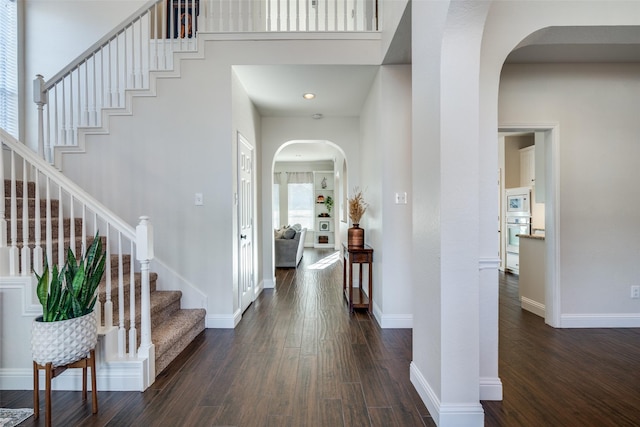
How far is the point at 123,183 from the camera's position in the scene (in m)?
3.22

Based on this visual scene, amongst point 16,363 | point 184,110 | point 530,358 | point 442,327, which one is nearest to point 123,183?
point 184,110

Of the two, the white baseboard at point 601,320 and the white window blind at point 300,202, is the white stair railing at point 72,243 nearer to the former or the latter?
the white baseboard at point 601,320

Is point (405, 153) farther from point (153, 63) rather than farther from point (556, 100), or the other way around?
point (153, 63)

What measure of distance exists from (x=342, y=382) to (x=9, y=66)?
519 cm

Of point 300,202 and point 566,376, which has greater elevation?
point 300,202

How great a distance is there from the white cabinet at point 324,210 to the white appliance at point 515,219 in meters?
5.32

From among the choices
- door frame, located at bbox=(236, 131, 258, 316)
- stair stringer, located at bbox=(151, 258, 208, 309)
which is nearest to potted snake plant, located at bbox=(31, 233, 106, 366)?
stair stringer, located at bbox=(151, 258, 208, 309)

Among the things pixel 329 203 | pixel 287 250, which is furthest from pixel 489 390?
pixel 329 203

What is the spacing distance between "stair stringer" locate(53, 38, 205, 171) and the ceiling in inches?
18.9

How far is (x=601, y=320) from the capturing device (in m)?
3.17

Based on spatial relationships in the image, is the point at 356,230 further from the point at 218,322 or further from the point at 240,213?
the point at 218,322

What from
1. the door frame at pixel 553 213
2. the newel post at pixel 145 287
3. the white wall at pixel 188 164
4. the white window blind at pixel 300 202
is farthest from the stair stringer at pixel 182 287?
the white window blind at pixel 300 202

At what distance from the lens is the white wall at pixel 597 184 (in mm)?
3164

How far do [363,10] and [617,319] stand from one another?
424 centimetres
